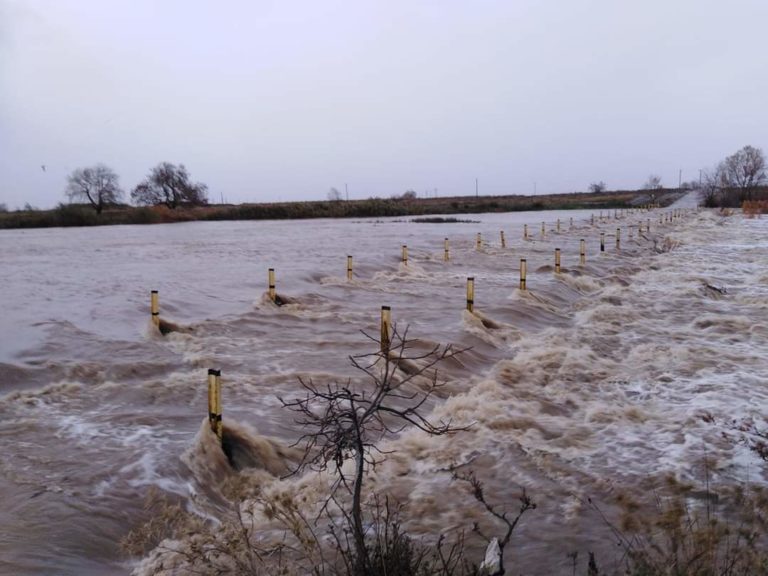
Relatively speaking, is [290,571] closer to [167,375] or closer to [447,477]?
[447,477]

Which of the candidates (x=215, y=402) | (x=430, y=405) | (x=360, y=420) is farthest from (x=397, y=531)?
(x=430, y=405)

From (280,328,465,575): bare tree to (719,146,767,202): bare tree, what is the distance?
9699 cm

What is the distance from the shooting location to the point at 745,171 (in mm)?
93125

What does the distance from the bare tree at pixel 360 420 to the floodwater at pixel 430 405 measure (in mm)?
387

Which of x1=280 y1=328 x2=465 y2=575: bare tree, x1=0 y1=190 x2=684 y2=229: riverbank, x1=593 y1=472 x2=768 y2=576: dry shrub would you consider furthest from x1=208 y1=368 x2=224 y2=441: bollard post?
x1=0 y1=190 x2=684 y2=229: riverbank

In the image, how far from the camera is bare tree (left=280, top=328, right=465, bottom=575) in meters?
3.26

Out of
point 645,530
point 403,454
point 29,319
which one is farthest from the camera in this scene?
point 29,319

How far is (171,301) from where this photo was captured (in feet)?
55.4

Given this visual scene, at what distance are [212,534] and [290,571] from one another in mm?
1189

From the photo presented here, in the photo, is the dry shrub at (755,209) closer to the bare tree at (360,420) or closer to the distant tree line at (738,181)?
the distant tree line at (738,181)

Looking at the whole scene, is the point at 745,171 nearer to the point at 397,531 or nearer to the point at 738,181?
the point at 738,181

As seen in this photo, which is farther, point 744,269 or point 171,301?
point 744,269

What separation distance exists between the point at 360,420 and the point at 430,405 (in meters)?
5.56

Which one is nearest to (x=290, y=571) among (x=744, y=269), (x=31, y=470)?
(x=31, y=470)
